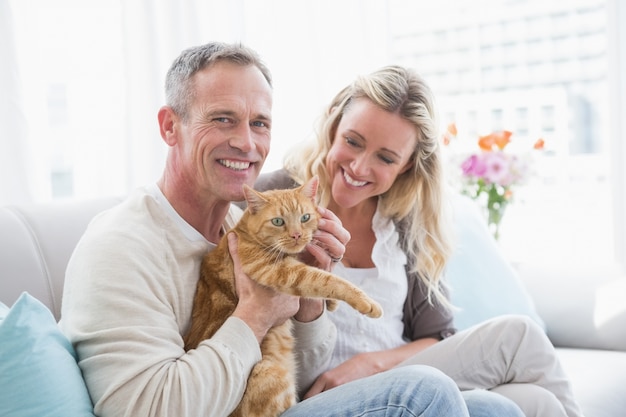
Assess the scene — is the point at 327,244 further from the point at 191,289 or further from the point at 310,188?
the point at 191,289

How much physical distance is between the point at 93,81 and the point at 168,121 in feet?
2.76

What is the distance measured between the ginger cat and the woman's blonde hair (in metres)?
0.47

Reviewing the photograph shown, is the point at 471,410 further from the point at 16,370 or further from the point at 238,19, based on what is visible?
the point at 238,19

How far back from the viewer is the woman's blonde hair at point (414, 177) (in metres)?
1.98

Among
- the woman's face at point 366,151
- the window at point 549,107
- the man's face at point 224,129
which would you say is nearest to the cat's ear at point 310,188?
the man's face at point 224,129

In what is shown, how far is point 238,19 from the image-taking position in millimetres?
2828

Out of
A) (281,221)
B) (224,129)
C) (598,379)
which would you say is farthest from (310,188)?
(598,379)

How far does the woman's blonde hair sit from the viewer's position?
198 centimetres

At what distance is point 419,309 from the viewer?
6.86 feet

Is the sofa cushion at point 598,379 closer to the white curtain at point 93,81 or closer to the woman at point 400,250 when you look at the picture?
the woman at point 400,250

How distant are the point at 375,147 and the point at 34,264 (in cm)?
94

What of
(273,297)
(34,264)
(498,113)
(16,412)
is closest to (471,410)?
(273,297)

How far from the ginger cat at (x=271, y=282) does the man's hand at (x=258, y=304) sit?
15mm

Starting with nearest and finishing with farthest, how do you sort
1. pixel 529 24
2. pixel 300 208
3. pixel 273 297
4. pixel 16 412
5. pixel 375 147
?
pixel 16 412 < pixel 273 297 < pixel 300 208 < pixel 375 147 < pixel 529 24
